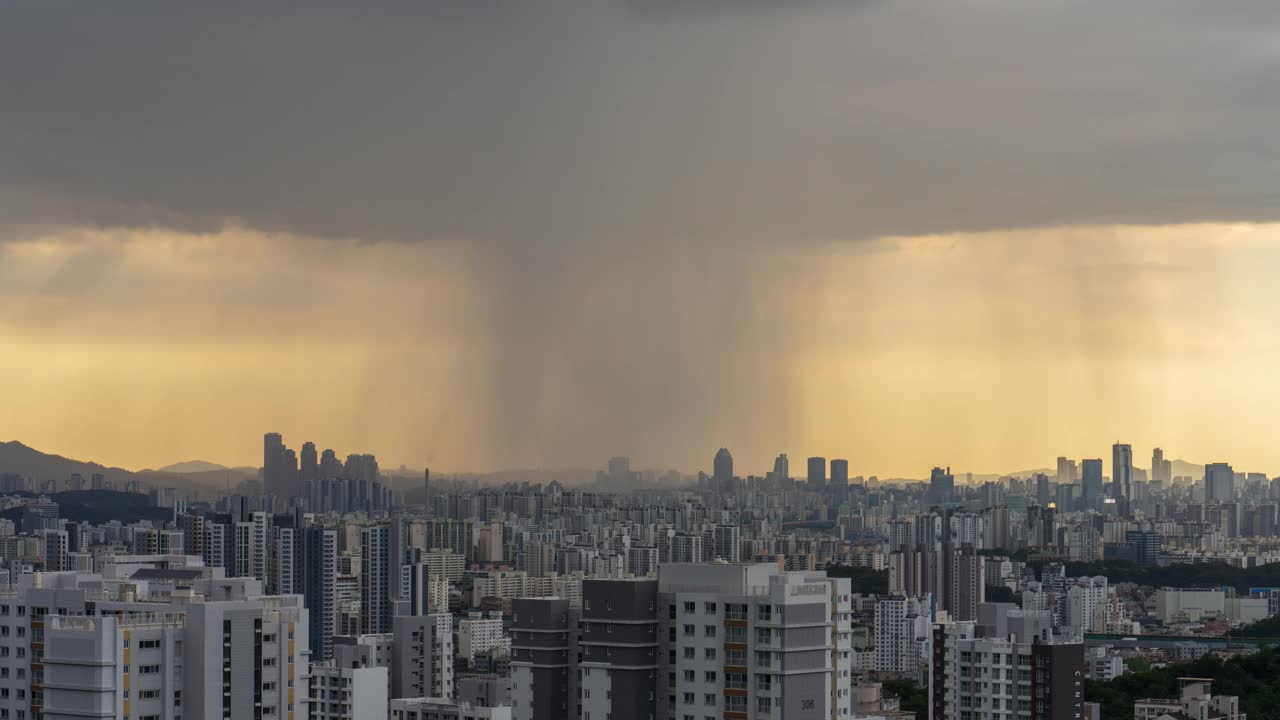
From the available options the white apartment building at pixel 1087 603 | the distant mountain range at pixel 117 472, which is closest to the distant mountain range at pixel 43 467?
the distant mountain range at pixel 117 472

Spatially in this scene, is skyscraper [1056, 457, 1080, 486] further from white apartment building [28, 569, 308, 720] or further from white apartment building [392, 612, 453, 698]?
white apartment building [28, 569, 308, 720]

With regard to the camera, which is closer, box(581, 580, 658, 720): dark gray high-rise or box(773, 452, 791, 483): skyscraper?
box(581, 580, 658, 720): dark gray high-rise

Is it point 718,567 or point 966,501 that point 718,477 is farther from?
point 718,567

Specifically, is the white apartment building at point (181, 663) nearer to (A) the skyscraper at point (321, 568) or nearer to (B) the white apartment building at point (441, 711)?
(B) the white apartment building at point (441, 711)

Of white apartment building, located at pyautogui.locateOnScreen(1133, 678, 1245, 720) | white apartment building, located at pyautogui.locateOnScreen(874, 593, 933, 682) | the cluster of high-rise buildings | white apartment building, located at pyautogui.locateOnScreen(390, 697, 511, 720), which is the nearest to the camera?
the cluster of high-rise buildings

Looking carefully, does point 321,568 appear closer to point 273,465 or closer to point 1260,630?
point 273,465

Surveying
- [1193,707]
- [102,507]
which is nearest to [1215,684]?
[1193,707]

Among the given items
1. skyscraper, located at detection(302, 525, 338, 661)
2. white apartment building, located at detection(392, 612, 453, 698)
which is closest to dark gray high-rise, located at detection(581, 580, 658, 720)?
white apartment building, located at detection(392, 612, 453, 698)

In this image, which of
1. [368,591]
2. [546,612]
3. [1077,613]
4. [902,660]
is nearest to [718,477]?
[902,660]
